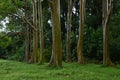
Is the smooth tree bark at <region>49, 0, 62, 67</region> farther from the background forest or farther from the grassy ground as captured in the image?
the background forest

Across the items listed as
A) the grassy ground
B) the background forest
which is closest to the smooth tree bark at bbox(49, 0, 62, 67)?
the grassy ground

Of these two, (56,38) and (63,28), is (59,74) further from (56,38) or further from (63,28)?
(63,28)

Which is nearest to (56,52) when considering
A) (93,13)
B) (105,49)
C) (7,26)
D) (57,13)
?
(57,13)

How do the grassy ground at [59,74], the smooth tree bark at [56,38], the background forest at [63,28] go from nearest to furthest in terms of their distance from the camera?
the grassy ground at [59,74], the smooth tree bark at [56,38], the background forest at [63,28]

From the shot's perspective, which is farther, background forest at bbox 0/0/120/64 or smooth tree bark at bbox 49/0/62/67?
background forest at bbox 0/0/120/64

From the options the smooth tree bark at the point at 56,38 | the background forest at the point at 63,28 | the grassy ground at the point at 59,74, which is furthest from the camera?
the background forest at the point at 63,28

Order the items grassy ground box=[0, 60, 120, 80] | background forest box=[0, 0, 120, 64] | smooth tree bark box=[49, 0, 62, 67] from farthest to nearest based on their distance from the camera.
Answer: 1. background forest box=[0, 0, 120, 64]
2. smooth tree bark box=[49, 0, 62, 67]
3. grassy ground box=[0, 60, 120, 80]

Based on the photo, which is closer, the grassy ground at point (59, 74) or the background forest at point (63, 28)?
the grassy ground at point (59, 74)

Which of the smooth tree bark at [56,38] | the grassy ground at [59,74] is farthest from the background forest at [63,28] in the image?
the grassy ground at [59,74]

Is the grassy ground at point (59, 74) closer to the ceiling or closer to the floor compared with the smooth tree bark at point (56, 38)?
closer to the floor

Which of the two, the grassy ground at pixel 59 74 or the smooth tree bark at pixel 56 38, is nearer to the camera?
the grassy ground at pixel 59 74

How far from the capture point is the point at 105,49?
22.5 metres

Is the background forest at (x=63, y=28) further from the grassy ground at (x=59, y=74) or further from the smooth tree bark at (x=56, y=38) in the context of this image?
the grassy ground at (x=59, y=74)

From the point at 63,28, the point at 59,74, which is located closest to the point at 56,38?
the point at 59,74
